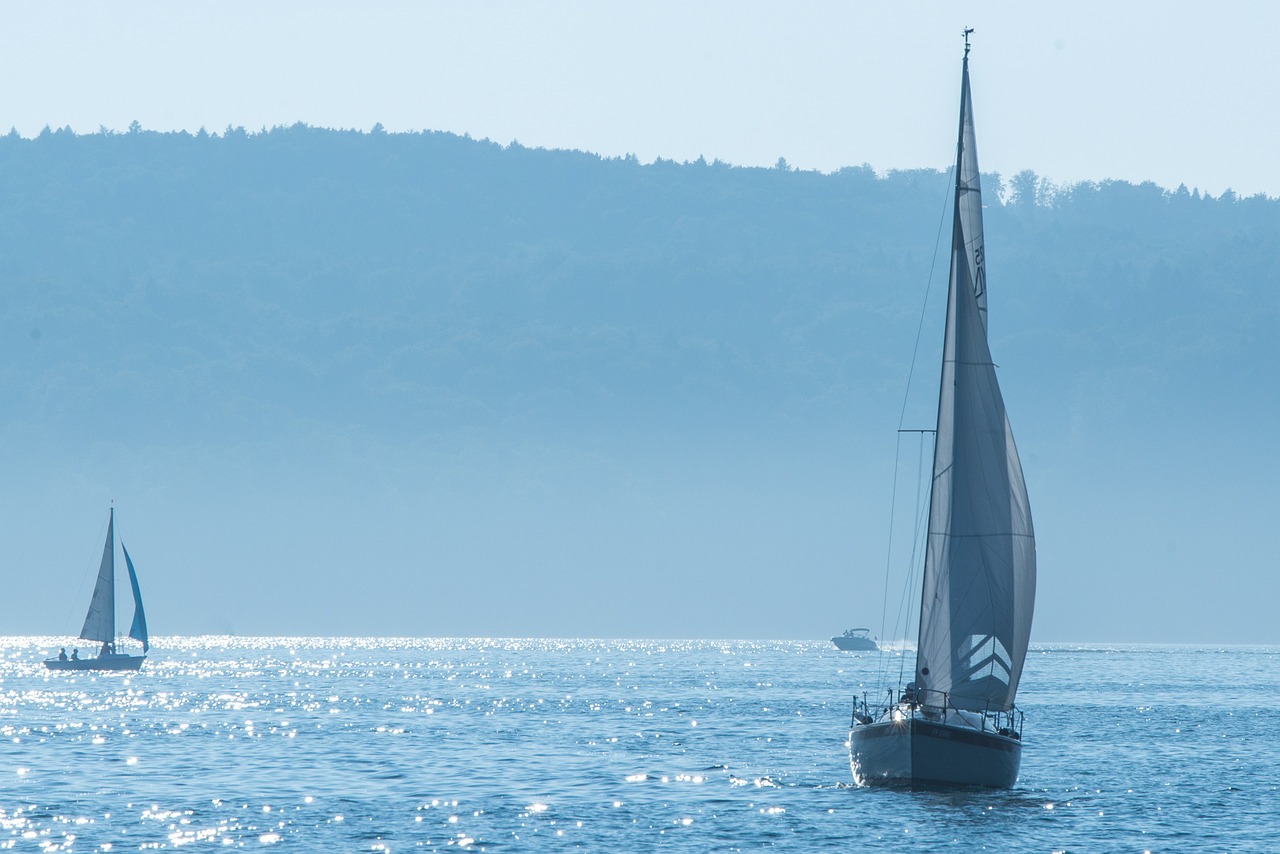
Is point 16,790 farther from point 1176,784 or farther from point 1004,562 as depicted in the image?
point 1176,784

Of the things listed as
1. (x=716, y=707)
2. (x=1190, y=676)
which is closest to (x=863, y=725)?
(x=716, y=707)

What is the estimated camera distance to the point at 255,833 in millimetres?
44781

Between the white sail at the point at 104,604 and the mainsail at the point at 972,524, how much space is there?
87.7 meters

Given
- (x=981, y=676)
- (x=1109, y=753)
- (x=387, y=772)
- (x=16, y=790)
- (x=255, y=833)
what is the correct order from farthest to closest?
(x=1109, y=753) → (x=387, y=772) → (x=16, y=790) → (x=981, y=676) → (x=255, y=833)

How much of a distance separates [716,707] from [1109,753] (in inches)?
1413

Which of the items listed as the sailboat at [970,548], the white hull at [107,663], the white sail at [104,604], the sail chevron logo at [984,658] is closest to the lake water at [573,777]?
the sailboat at [970,548]

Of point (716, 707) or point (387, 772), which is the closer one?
point (387, 772)

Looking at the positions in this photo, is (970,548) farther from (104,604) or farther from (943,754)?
(104,604)

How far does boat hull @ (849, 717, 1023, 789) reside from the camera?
1829 inches

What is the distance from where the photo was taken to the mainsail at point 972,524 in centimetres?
4744

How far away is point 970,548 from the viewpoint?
4766 centimetres

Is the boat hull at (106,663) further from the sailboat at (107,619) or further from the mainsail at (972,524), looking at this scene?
the mainsail at (972,524)

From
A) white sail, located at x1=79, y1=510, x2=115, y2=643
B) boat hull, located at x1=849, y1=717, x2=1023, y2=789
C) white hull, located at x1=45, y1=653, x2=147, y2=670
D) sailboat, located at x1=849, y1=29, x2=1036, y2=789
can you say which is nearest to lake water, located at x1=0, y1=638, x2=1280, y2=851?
boat hull, located at x1=849, y1=717, x2=1023, y2=789

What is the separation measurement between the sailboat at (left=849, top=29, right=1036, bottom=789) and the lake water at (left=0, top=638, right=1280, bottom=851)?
2.43 meters
